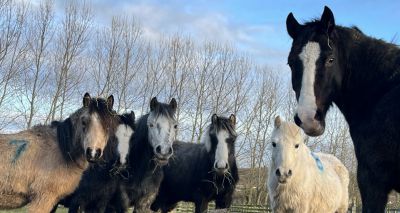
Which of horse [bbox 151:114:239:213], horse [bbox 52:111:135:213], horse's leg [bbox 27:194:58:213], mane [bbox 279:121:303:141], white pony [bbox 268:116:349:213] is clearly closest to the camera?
horse's leg [bbox 27:194:58:213]

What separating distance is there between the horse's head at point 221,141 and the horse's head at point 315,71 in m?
6.16

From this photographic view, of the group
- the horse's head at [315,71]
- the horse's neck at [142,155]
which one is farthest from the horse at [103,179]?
the horse's head at [315,71]

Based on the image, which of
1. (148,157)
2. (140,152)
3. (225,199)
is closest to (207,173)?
(225,199)

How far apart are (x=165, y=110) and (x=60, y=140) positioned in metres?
2.42

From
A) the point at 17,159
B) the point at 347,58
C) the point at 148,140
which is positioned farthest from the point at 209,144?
the point at 347,58

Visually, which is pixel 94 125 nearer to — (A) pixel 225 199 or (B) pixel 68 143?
(B) pixel 68 143

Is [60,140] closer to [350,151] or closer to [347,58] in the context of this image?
[347,58]

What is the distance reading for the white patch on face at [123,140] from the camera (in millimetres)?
8945

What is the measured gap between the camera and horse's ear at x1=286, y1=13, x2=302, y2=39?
369cm

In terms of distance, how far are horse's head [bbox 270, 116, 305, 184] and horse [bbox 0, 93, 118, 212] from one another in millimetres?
2897

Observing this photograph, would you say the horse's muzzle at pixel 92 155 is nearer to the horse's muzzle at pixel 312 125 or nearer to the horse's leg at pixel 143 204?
the horse's leg at pixel 143 204

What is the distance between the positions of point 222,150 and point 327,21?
6418 mm

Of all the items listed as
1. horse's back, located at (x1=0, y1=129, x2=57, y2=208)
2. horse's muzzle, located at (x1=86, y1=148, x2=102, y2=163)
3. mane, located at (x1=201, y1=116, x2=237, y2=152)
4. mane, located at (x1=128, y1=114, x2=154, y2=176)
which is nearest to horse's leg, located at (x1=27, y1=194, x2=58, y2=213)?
horse's back, located at (x1=0, y1=129, x2=57, y2=208)

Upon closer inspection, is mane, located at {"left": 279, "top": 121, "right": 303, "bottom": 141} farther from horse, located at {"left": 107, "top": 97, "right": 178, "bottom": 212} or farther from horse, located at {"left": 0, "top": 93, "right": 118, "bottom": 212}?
horse, located at {"left": 0, "top": 93, "right": 118, "bottom": 212}
